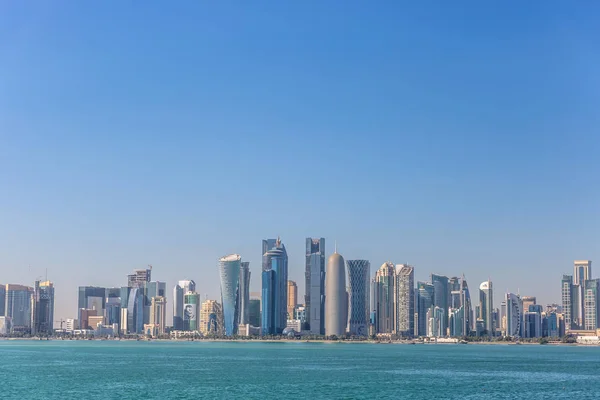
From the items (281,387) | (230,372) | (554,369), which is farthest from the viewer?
(554,369)

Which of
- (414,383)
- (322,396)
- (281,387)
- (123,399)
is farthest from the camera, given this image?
(414,383)

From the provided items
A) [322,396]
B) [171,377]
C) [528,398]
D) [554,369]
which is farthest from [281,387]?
[554,369]

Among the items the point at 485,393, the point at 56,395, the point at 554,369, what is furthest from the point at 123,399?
the point at 554,369

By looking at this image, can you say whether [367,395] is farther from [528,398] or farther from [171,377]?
[171,377]

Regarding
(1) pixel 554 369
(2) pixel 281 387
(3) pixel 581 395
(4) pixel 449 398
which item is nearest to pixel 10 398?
(2) pixel 281 387

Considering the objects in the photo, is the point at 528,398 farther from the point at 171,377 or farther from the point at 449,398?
the point at 171,377

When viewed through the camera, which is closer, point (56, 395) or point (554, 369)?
point (56, 395)

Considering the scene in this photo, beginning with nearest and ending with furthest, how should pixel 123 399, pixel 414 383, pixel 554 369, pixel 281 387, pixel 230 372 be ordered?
pixel 123 399 < pixel 281 387 < pixel 414 383 < pixel 230 372 < pixel 554 369

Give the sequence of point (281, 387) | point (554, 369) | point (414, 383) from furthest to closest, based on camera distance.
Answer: point (554, 369), point (414, 383), point (281, 387)

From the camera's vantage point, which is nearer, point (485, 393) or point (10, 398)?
point (10, 398)
